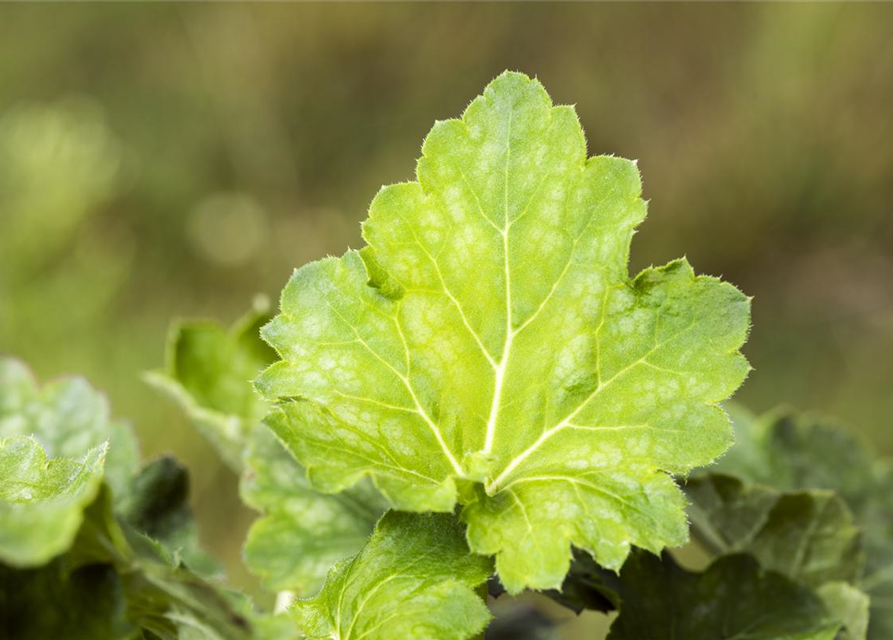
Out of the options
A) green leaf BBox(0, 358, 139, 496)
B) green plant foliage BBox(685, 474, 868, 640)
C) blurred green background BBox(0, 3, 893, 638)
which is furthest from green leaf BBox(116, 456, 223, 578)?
blurred green background BBox(0, 3, 893, 638)

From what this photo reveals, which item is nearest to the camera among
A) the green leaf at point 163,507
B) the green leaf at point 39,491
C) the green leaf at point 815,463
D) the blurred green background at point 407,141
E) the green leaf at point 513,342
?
the green leaf at point 39,491

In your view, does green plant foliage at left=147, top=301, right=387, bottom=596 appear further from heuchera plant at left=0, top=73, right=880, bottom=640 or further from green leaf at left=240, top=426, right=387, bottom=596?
heuchera plant at left=0, top=73, right=880, bottom=640

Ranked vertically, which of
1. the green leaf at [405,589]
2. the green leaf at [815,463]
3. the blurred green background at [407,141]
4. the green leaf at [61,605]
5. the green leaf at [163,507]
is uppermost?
the blurred green background at [407,141]

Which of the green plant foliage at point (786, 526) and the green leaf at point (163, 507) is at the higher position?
the green plant foliage at point (786, 526)

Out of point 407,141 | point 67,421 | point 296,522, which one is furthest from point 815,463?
point 407,141

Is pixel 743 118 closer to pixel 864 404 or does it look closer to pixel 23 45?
pixel 864 404

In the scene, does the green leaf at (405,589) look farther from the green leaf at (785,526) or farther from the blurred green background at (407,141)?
the blurred green background at (407,141)

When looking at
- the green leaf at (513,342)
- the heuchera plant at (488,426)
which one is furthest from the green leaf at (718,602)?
the green leaf at (513,342)
